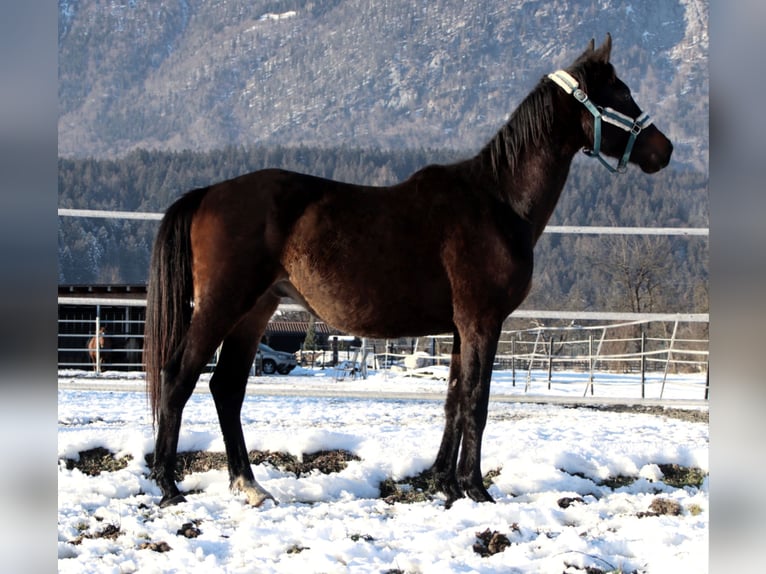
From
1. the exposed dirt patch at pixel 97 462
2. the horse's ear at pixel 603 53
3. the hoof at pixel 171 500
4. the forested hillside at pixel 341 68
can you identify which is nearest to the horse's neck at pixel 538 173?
the horse's ear at pixel 603 53

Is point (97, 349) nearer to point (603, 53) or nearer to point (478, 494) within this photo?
point (478, 494)

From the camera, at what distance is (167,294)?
3.54m

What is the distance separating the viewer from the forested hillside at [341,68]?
10669 cm

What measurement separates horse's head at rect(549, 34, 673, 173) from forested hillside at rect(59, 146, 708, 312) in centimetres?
3124

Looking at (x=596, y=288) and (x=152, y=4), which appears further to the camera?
(x=152, y=4)

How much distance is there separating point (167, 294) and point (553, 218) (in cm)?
5523

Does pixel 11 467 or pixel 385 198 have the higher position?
pixel 385 198

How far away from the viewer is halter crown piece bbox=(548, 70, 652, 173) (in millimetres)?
3553

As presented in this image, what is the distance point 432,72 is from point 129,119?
47120 mm

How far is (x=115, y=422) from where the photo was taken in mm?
→ 5688

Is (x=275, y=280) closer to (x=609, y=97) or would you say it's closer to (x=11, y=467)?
(x=609, y=97)

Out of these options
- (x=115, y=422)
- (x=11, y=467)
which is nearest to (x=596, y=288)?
(x=115, y=422)

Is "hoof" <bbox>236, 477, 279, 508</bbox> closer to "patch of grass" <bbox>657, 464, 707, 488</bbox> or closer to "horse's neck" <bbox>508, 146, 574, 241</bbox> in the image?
"horse's neck" <bbox>508, 146, 574, 241</bbox>

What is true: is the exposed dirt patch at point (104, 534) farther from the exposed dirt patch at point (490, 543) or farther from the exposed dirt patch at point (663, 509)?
the exposed dirt patch at point (663, 509)
